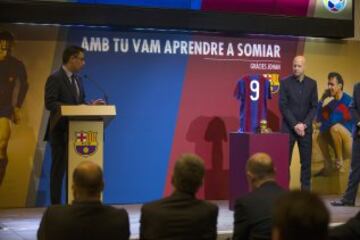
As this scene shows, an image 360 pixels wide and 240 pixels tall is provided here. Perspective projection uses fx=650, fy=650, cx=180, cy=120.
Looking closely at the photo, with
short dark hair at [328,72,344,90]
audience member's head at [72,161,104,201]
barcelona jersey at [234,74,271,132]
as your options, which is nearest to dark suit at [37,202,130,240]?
audience member's head at [72,161,104,201]

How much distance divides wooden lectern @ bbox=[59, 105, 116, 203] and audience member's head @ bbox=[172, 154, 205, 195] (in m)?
2.31

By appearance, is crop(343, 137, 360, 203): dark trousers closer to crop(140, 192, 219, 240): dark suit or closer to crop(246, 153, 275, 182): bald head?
crop(246, 153, 275, 182): bald head

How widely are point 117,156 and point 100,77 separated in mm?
Answer: 935

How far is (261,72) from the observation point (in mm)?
8281

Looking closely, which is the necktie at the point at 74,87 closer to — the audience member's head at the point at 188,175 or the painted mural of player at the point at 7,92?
the painted mural of player at the point at 7,92

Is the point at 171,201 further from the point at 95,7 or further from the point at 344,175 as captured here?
the point at 344,175

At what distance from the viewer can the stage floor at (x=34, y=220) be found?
546 cm

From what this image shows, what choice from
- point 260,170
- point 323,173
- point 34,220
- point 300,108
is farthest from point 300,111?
point 260,170

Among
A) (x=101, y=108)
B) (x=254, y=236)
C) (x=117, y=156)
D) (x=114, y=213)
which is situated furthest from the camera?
(x=117, y=156)

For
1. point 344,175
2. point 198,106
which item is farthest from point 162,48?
point 344,175

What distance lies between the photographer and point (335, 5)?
338 inches

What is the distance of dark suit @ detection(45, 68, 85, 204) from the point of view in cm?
574

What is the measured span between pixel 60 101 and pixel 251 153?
2.06 metres

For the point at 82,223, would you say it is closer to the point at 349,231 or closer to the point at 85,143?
the point at 349,231
